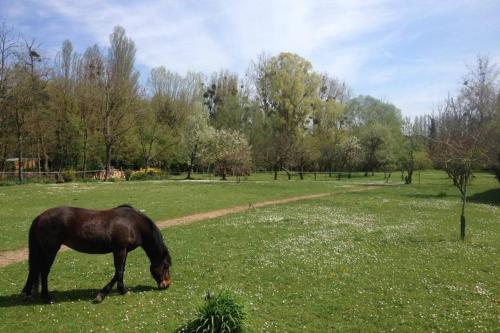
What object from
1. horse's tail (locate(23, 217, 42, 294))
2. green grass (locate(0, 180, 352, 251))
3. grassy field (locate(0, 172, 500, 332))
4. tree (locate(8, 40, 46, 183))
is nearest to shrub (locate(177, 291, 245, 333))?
grassy field (locate(0, 172, 500, 332))

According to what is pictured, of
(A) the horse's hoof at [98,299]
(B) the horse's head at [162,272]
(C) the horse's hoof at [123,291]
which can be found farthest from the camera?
(B) the horse's head at [162,272]

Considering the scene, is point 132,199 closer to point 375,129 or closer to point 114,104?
point 114,104

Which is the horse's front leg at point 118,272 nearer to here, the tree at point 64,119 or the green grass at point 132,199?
the green grass at point 132,199

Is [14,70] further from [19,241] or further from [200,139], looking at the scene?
[19,241]

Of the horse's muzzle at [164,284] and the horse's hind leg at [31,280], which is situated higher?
the horse's hind leg at [31,280]

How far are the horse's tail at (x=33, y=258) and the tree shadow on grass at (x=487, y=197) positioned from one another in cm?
3551

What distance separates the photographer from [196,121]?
76.1 metres

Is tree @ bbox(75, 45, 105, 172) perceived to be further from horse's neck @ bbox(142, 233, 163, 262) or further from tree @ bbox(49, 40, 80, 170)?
horse's neck @ bbox(142, 233, 163, 262)

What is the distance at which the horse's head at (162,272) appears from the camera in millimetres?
10508

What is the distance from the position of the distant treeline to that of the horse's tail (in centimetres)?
4223

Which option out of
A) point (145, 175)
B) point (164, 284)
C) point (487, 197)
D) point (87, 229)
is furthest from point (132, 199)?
point (487, 197)

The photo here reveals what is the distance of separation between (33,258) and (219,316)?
5120mm

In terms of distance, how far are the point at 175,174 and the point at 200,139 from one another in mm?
11831

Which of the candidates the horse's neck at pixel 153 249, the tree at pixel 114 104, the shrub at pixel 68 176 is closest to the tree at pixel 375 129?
the tree at pixel 114 104
